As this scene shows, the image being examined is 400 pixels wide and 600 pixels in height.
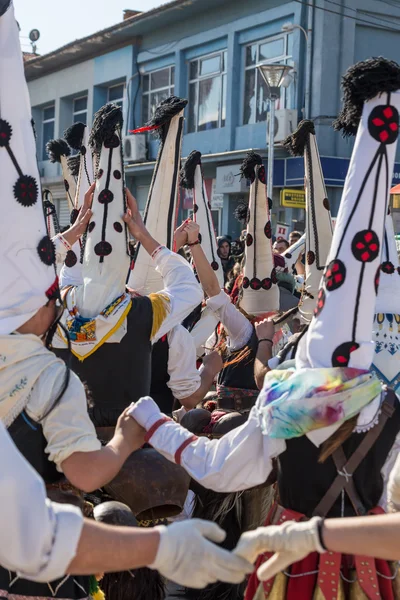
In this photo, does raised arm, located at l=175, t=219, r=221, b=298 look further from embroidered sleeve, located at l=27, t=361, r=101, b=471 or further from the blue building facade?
the blue building facade

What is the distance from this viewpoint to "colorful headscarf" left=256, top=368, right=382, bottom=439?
2646 millimetres

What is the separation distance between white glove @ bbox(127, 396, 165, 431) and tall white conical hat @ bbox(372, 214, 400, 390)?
131cm

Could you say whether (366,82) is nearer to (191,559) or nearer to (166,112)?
(191,559)

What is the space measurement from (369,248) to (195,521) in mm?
1153

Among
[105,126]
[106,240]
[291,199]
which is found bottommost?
[106,240]

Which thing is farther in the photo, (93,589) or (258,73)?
(258,73)

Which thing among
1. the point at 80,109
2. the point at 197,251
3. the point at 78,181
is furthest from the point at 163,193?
the point at 80,109

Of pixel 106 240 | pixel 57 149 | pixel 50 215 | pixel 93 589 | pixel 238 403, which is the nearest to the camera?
pixel 93 589

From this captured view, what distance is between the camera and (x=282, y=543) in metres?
2.09

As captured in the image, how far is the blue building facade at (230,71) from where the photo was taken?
16531 mm

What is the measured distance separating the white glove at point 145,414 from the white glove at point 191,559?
0.94 meters

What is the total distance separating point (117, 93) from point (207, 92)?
3.92 m

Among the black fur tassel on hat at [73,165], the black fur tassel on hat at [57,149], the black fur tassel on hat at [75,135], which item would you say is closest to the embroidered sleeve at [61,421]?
the black fur tassel on hat at [75,135]

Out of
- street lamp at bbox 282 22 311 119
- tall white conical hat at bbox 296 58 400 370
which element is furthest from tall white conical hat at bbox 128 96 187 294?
street lamp at bbox 282 22 311 119
